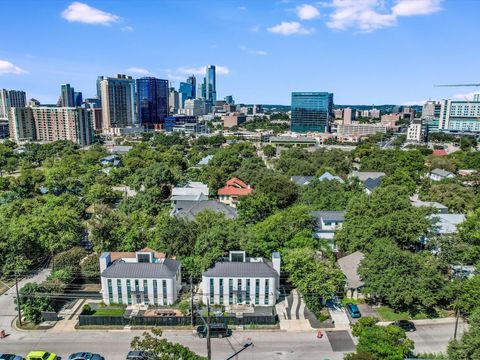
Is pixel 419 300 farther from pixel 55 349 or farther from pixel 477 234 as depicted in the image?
pixel 55 349

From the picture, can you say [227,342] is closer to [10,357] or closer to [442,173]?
[10,357]

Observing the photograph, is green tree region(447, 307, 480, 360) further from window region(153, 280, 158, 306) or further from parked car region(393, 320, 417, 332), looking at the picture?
window region(153, 280, 158, 306)

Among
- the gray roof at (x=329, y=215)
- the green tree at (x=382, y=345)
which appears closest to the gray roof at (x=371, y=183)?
the gray roof at (x=329, y=215)

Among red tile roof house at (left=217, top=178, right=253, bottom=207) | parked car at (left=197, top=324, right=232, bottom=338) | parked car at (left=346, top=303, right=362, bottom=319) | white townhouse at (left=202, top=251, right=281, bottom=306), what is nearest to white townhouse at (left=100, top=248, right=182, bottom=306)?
white townhouse at (left=202, top=251, right=281, bottom=306)

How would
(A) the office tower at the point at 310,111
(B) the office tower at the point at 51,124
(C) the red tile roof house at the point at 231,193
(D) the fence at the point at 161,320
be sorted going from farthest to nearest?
1. (A) the office tower at the point at 310,111
2. (B) the office tower at the point at 51,124
3. (C) the red tile roof house at the point at 231,193
4. (D) the fence at the point at 161,320

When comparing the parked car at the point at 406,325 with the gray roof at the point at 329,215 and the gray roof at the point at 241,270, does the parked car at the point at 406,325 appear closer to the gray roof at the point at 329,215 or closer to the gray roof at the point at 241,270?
the gray roof at the point at 241,270

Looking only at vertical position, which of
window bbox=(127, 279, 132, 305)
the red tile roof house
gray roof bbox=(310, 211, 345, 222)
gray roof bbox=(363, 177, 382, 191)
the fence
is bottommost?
the fence

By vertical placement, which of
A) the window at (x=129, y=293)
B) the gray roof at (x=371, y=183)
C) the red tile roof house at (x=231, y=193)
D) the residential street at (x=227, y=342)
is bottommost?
the residential street at (x=227, y=342)
